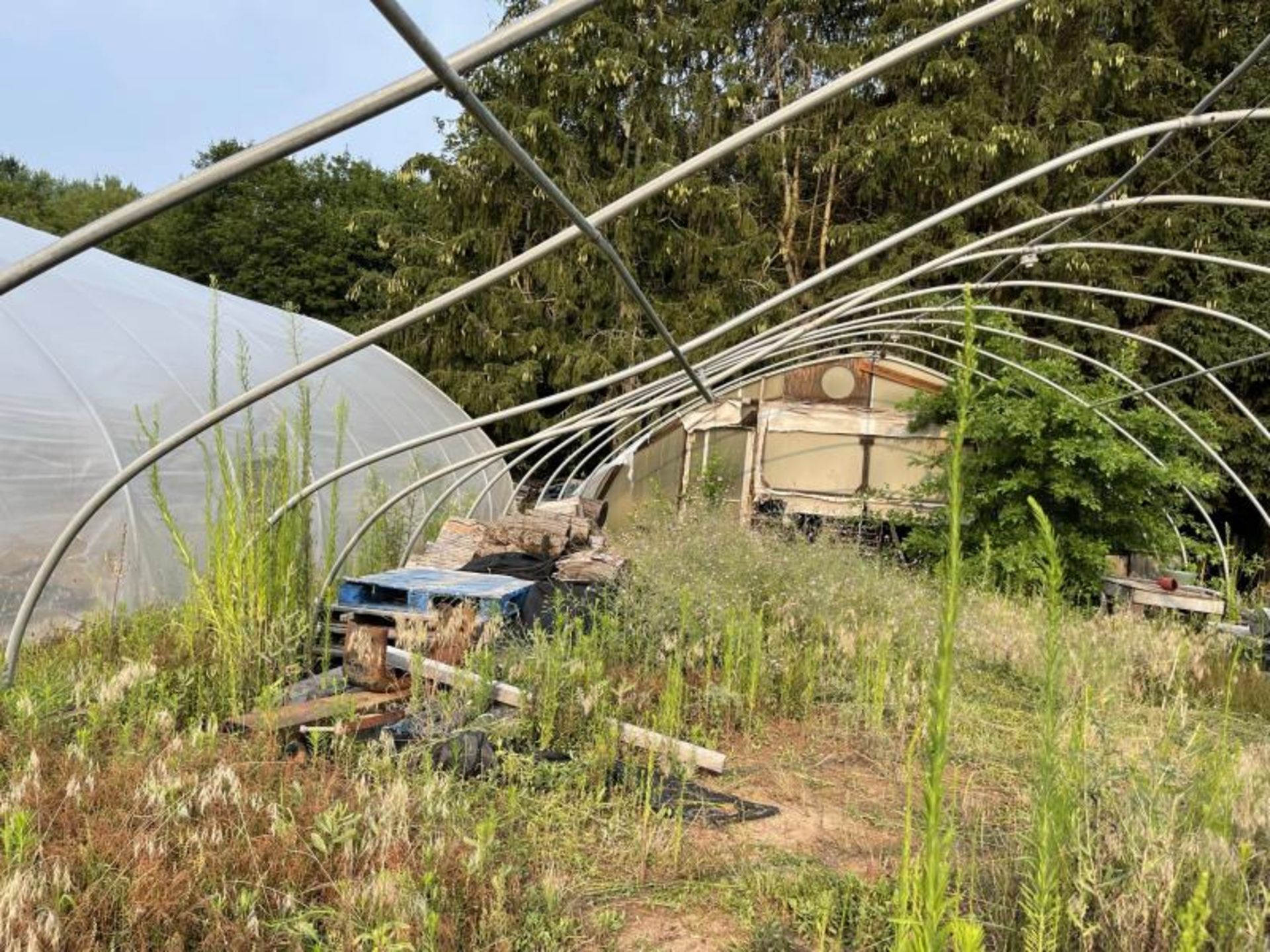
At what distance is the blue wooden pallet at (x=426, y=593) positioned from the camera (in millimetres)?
4578

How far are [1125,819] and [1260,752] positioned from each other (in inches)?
71.1

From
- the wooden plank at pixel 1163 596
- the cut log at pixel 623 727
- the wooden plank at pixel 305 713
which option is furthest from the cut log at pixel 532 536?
the wooden plank at pixel 1163 596

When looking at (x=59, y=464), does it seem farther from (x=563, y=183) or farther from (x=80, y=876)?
(x=563, y=183)

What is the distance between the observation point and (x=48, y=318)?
530cm

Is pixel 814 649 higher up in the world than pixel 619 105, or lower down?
lower down

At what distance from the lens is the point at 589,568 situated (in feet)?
19.8

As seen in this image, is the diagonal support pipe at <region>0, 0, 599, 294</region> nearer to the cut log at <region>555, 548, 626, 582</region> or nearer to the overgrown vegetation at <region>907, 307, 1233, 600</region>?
the cut log at <region>555, 548, 626, 582</region>

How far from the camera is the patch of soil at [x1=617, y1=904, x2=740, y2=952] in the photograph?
2059 millimetres

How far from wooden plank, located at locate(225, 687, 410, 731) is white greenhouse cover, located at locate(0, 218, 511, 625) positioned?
1506 millimetres

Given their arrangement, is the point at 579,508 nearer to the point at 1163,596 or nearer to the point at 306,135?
the point at 1163,596

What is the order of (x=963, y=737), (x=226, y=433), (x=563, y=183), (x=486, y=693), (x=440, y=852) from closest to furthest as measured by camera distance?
(x=440, y=852) → (x=486, y=693) → (x=963, y=737) → (x=226, y=433) → (x=563, y=183)

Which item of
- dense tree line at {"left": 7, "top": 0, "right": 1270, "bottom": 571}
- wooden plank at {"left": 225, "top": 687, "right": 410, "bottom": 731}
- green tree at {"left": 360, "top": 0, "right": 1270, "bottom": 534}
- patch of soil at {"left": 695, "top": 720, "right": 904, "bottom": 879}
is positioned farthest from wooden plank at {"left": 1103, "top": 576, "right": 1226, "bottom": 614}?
wooden plank at {"left": 225, "top": 687, "right": 410, "bottom": 731}

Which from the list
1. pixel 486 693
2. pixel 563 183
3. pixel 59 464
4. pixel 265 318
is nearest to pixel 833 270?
pixel 486 693

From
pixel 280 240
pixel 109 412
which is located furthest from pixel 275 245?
pixel 109 412
